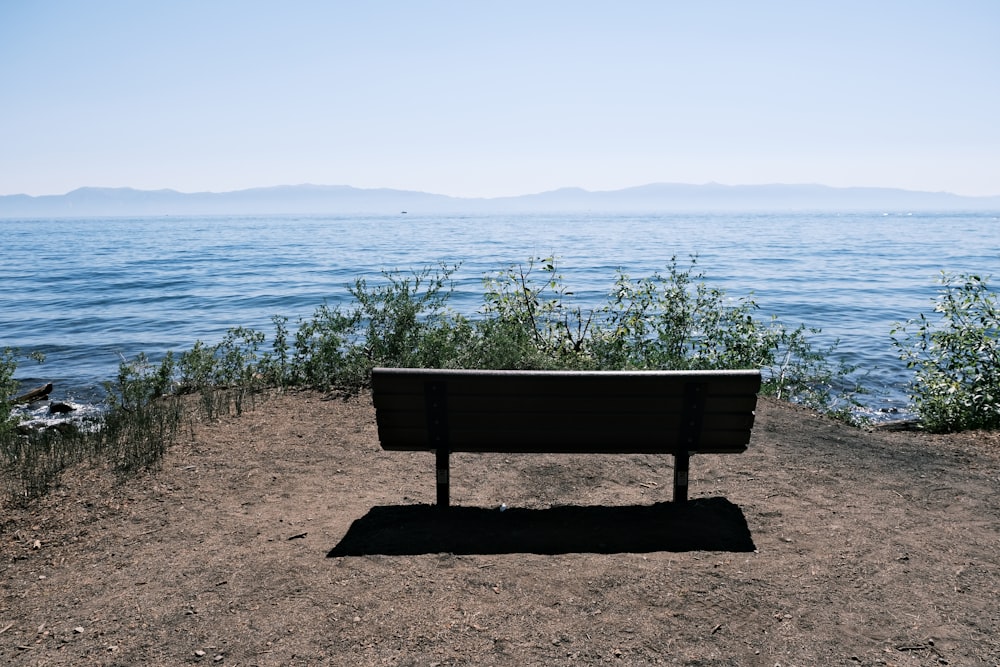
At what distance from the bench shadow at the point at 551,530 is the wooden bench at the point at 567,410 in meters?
0.51

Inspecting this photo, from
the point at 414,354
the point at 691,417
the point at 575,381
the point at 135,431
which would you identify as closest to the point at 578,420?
the point at 575,381

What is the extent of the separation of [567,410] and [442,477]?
1.04m

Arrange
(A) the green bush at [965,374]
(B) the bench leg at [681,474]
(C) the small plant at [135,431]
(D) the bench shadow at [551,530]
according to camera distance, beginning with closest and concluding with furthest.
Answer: (D) the bench shadow at [551,530]
(B) the bench leg at [681,474]
(C) the small plant at [135,431]
(A) the green bush at [965,374]

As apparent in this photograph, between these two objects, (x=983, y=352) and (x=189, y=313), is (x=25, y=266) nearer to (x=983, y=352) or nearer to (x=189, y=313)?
(x=189, y=313)

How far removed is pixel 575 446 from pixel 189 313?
73.0 feet

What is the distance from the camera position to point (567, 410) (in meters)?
4.29

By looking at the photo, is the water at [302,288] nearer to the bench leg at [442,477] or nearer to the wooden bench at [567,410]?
the bench leg at [442,477]

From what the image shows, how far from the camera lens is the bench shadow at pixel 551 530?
13.5 feet

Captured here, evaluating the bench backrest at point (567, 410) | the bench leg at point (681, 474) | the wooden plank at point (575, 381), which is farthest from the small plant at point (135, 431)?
the bench leg at point (681, 474)

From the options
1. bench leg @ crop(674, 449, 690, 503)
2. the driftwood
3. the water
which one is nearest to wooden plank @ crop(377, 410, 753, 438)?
bench leg @ crop(674, 449, 690, 503)

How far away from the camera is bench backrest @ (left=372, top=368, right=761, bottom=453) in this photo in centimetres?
421

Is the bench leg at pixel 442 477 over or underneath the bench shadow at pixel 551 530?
over

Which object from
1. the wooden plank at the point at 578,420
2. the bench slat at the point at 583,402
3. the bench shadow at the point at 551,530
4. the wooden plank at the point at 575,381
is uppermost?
the wooden plank at the point at 575,381

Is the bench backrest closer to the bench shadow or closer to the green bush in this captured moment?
the bench shadow
